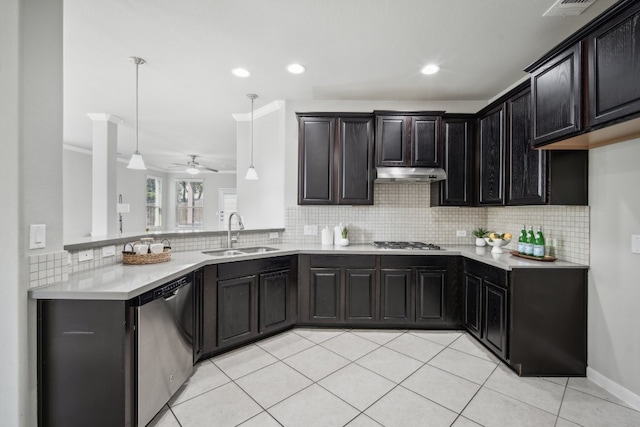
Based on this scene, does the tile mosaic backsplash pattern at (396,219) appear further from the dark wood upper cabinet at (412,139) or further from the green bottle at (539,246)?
the green bottle at (539,246)

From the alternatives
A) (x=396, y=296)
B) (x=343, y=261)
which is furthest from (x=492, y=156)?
(x=343, y=261)

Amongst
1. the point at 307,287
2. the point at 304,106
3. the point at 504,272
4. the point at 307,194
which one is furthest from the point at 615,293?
the point at 304,106

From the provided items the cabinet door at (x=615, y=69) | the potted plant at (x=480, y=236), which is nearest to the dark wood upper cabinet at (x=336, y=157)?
the potted plant at (x=480, y=236)

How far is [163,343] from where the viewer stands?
1.74 m

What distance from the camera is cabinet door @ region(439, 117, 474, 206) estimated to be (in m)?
3.21

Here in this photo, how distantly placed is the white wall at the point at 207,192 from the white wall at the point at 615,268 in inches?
368

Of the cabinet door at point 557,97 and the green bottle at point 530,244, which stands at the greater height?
the cabinet door at point 557,97

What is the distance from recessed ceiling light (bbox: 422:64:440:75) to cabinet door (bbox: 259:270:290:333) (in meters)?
2.49

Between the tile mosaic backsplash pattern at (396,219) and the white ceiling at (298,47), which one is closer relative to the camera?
the white ceiling at (298,47)

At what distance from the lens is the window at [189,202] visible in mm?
9688

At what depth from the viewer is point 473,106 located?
351 cm

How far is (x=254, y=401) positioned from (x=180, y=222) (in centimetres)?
914

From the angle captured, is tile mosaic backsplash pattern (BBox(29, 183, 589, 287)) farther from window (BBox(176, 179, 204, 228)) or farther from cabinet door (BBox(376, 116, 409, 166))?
window (BBox(176, 179, 204, 228))

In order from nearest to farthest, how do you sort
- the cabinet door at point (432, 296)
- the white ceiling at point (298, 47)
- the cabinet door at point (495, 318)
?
the white ceiling at point (298, 47)
the cabinet door at point (495, 318)
the cabinet door at point (432, 296)
